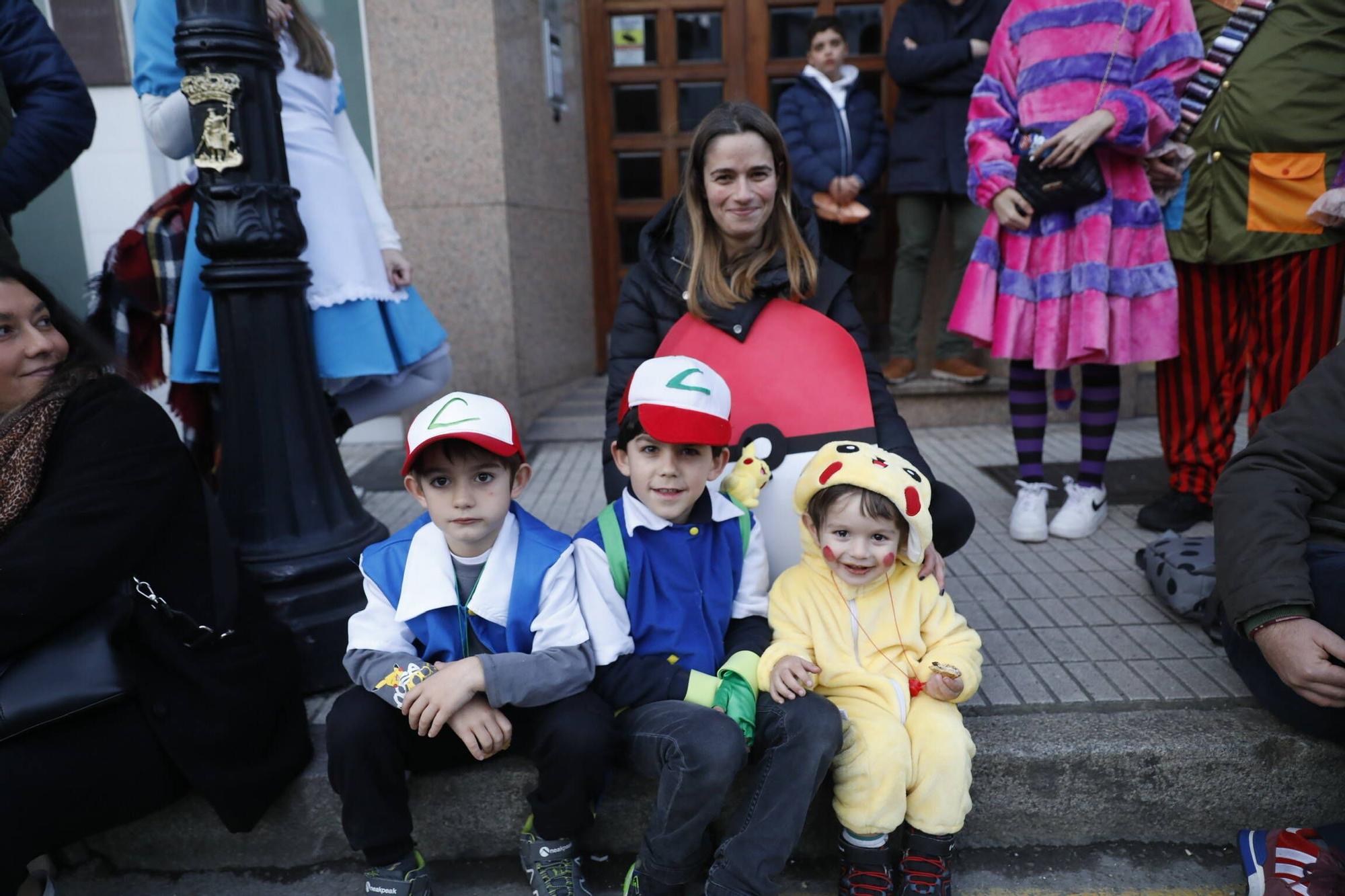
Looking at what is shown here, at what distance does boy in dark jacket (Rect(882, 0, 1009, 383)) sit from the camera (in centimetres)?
477

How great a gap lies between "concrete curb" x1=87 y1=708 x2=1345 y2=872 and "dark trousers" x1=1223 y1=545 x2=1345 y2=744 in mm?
53

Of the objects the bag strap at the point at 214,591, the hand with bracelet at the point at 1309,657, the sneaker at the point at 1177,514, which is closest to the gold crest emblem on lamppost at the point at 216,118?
the bag strap at the point at 214,591

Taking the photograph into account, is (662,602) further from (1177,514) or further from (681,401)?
(1177,514)

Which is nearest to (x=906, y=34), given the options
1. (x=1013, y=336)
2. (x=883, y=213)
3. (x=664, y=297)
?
(x=883, y=213)

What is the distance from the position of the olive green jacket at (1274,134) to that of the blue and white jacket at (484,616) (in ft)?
8.57

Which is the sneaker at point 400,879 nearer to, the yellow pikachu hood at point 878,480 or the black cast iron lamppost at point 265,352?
the black cast iron lamppost at point 265,352

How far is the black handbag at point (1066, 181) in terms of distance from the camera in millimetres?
3064

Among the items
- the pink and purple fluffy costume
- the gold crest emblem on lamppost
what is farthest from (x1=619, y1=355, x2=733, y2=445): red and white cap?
the pink and purple fluffy costume

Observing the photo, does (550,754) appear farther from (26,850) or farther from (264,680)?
(26,850)

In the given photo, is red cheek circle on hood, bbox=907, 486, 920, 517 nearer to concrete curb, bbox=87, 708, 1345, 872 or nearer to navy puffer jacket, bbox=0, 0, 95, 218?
concrete curb, bbox=87, 708, 1345, 872

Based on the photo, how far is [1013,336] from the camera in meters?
3.33

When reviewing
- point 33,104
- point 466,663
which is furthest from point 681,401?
point 33,104

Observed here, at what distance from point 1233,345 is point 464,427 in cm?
292

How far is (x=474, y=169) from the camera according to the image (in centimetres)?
488
